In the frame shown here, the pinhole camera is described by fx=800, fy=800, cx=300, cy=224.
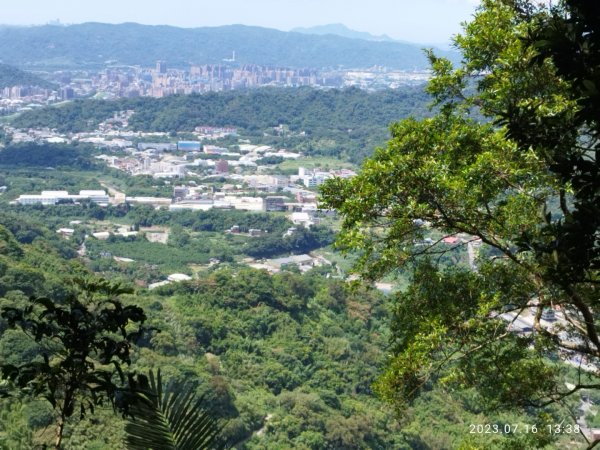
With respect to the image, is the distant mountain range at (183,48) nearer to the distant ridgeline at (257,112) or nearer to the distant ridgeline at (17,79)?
the distant ridgeline at (17,79)

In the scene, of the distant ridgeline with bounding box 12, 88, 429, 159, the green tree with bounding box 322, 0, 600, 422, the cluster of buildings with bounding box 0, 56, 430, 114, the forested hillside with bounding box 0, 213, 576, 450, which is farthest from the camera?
the cluster of buildings with bounding box 0, 56, 430, 114

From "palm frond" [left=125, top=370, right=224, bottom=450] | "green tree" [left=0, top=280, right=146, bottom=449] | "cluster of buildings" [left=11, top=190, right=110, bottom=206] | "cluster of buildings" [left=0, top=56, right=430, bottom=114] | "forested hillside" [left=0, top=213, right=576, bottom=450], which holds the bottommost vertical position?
"cluster of buildings" [left=11, top=190, right=110, bottom=206]

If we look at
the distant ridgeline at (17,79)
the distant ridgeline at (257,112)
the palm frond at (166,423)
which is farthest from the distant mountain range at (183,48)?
the palm frond at (166,423)

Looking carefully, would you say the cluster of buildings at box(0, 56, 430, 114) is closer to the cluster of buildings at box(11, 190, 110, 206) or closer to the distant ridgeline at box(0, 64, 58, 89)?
the distant ridgeline at box(0, 64, 58, 89)

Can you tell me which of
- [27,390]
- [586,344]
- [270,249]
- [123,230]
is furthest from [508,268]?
[123,230]

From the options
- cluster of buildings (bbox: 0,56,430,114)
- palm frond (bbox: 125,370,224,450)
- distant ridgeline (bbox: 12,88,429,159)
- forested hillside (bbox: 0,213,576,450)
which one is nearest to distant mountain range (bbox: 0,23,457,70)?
cluster of buildings (bbox: 0,56,430,114)

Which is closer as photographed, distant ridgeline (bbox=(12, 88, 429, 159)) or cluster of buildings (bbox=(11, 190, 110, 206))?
cluster of buildings (bbox=(11, 190, 110, 206))

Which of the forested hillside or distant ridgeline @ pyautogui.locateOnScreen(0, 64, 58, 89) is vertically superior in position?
the forested hillside
